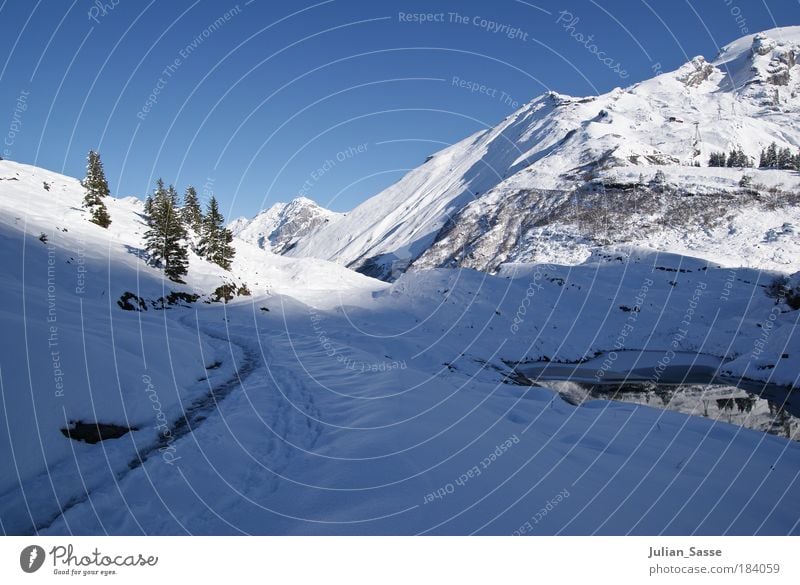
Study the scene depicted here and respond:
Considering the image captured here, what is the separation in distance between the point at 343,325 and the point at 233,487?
26544 mm

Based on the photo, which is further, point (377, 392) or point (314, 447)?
A: point (377, 392)

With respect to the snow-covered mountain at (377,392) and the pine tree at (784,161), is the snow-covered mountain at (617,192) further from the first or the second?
the pine tree at (784,161)

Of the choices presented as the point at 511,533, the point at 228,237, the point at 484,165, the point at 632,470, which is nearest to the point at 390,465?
the point at 511,533

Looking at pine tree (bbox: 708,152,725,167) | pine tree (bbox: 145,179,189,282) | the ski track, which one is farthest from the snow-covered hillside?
pine tree (bbox: 708,152,725,167)

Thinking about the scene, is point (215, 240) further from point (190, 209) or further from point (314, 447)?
point (314, 447)

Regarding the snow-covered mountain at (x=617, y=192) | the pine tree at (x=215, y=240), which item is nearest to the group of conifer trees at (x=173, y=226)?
the pine tree at (x=215, y=240)

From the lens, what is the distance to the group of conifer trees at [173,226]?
129ft

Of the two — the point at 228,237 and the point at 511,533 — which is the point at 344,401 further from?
the point at 228,237

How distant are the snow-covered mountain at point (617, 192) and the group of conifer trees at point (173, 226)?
53203mm

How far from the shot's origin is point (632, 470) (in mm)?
8898

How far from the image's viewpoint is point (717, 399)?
1150 inches
